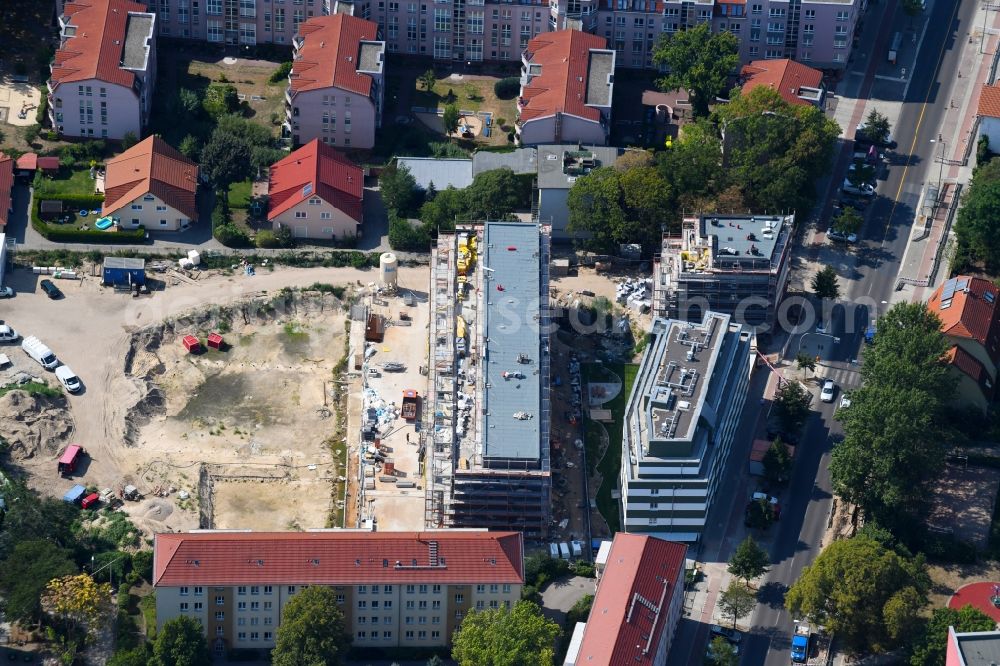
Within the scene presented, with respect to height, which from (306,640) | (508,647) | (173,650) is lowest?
(173,650)

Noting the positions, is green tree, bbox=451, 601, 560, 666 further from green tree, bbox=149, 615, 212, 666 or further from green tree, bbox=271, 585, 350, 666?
green tree, bbox=149, 615, 212, 666

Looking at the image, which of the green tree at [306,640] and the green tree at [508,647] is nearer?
the green tree at [508,647]

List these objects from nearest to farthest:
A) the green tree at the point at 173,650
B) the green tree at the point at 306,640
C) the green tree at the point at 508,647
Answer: the green tree at the point at 508,647
the green tree at the point at 173,650
the green tree at the point at 306,640

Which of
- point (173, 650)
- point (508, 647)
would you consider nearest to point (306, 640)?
point (173, 650)

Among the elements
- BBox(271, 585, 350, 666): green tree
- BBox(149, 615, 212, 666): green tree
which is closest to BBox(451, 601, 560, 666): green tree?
BBox(271, 585, 350, 666): green tree

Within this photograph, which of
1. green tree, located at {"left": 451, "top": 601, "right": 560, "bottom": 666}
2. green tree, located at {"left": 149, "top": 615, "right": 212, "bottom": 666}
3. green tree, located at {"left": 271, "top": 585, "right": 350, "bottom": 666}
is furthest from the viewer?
green tree, located at {"left": 271, "top": 585, "right": 350, "bottom": 666}

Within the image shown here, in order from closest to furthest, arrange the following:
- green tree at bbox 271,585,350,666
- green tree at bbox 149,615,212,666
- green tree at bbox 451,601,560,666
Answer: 1. green tree at bbox 451,601,560,666
2. green tree at bbox 149,615,212,666
3. green tree at bbox 271,585,350,666

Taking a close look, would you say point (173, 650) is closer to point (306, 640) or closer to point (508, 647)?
point (306, 640)

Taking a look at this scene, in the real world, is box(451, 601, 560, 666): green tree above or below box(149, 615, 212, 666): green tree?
above

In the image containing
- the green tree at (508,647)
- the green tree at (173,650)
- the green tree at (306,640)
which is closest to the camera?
the green tree at (508,647)

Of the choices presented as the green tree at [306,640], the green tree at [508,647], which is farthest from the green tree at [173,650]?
the green tree at [508,647]

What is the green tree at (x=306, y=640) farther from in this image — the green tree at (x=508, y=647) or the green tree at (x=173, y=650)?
the green tree at (x=508, y=647)

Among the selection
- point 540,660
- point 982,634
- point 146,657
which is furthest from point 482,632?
point 982,634
